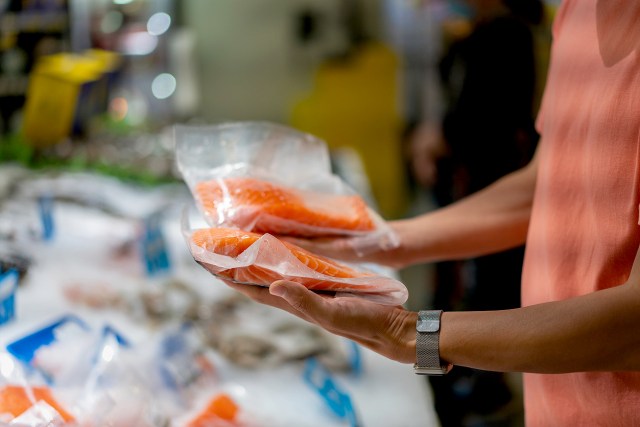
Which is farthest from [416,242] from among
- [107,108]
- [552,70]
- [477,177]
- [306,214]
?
[107,108]

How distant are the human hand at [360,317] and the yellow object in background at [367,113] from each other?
430cm

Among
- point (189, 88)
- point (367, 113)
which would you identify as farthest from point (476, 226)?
point (367, 113)

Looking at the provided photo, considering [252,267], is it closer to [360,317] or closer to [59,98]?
[360,317]

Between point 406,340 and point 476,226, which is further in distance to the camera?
point 476,226

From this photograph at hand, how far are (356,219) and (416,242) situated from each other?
13cm

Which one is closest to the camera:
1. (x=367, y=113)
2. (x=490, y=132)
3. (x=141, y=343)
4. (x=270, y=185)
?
(x=270, y=185)

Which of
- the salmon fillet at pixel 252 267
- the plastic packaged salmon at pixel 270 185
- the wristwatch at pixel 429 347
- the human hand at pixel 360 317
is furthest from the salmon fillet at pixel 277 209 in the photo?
the wristwatch at pixel 429 347

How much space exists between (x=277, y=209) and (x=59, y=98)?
5.96 ft

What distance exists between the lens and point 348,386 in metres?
1.73

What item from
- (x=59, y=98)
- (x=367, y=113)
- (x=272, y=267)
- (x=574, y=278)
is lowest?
(x=367, y=113)

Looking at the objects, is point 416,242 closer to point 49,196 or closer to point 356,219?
point 356,219

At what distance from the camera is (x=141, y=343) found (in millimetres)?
1660

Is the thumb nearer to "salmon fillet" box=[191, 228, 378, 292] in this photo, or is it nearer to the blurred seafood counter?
"salmon fillet" box=[191, 228, 378, 292]

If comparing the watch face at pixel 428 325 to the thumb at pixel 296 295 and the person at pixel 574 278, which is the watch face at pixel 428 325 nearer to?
the person at pixel 574 278
